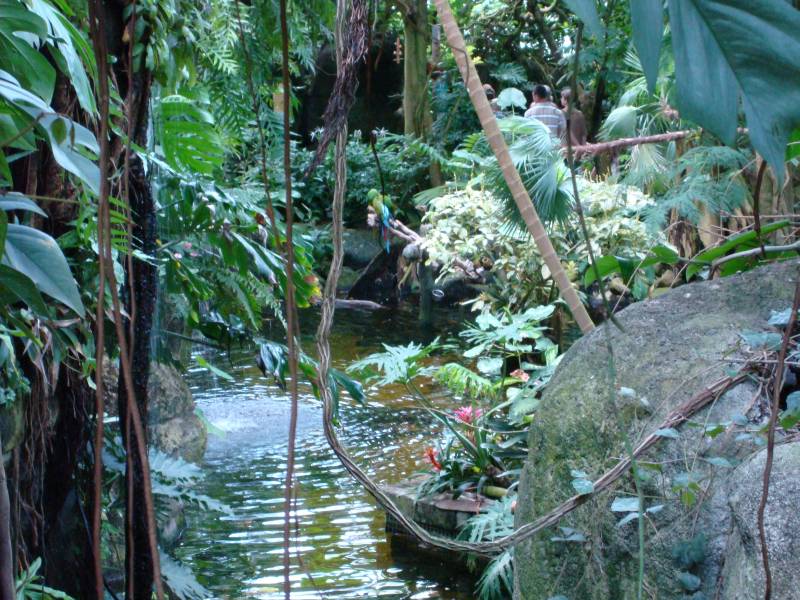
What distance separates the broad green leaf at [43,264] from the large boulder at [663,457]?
3.16ft

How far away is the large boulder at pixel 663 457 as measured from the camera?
179cm

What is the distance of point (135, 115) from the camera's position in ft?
7.16

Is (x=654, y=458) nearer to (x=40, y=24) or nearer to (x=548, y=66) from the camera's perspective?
(x=40, y=24)

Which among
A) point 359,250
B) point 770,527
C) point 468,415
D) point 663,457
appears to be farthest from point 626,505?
point 359,250

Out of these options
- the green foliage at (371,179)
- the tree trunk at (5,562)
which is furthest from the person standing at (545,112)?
the tree trunk at (5,562)

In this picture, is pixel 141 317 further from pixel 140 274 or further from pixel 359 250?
pixel 359 250

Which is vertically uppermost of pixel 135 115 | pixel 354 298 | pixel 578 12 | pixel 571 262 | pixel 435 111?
pixel 435 111

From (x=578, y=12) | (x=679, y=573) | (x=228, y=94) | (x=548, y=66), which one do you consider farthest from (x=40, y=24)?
(x=548, y=66)

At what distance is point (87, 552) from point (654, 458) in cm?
151

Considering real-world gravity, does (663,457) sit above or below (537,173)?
below

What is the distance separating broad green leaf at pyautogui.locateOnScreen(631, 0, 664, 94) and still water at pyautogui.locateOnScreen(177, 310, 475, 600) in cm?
217

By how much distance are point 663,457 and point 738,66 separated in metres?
1.61

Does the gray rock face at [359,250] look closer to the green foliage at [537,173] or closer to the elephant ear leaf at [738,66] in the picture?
the green foliage at [537,173]

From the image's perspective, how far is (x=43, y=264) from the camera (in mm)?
1252
